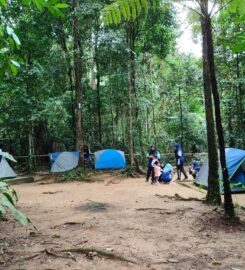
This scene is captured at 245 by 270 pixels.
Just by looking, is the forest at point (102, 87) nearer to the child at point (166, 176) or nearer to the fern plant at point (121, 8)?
the child at point (166, 176)

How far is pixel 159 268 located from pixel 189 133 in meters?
17.3

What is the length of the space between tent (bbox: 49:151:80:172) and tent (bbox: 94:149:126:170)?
1.05 m

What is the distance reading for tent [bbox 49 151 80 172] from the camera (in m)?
14.7

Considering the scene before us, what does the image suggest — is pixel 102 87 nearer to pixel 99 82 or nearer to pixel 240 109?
pixel 99 82

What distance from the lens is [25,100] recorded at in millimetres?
13812

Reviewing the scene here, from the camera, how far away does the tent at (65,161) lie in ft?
48.3

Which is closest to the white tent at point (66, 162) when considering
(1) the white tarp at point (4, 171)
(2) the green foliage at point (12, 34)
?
(1) the white tarp at point (4, 171)

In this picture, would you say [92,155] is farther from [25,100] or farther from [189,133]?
[189,133]

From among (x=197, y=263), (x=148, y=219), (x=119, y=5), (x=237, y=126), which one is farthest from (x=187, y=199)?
(x=237, y=126)

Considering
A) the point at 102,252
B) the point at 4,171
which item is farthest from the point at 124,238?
the point at 4,171

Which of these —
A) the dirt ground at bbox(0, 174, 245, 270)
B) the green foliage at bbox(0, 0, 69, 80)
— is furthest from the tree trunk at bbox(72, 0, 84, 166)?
the green foliage at bbox(0, 0, 69, 80)

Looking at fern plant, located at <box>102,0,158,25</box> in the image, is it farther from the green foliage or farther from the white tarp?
the white tarp

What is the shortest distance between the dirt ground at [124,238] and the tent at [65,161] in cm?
720

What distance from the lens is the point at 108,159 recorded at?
50.1 feet
